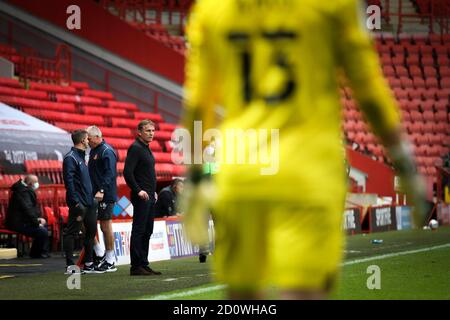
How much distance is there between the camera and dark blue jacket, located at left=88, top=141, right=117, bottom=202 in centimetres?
1317

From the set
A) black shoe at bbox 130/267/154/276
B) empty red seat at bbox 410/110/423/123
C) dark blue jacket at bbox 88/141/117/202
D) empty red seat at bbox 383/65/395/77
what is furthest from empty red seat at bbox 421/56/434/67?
black shoe at bbox 130/267/154/276

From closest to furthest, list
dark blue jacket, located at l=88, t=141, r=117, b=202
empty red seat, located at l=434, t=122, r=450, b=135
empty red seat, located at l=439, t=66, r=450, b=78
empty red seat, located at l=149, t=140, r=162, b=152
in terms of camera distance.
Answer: dark blue jacket, located at l=88, t=141, r=117, b=202 → empty red seat, located at l=149, t=140, r=162, b=152 → empty red seat, located at l=434, t=122, r=450, b=135 → empty red seat, located at l=439, t=66, r=450, b=78

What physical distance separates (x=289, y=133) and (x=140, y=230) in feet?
29.0

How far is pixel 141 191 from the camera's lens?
41.5 feet

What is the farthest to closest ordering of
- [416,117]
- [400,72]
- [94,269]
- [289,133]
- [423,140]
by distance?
1. [400,72]
2. [416,117]
3. [423,140]
4. [94,269]
5. [289,133]

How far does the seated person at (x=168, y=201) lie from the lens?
59.5 ft

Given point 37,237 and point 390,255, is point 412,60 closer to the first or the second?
point 390,255

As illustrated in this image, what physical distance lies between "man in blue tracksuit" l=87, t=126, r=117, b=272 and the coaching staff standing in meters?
0.48

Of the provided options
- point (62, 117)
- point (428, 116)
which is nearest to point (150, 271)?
point (62, 117)

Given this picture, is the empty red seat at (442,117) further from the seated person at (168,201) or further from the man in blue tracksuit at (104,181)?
the man in blue tracksuit at (104,181)

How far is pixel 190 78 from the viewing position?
4.33 meters

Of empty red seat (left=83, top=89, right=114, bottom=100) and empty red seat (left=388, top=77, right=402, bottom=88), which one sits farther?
empty red seat (left=388, top=77, right=402, bottom=88)

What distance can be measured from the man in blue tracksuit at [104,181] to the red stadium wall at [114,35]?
14594 mm

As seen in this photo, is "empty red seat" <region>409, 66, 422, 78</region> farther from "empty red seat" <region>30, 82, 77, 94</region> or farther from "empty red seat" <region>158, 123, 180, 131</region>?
"empty red seat" <region>30, 82, 77, 94</region>
